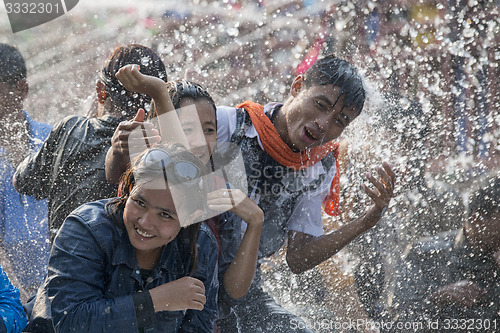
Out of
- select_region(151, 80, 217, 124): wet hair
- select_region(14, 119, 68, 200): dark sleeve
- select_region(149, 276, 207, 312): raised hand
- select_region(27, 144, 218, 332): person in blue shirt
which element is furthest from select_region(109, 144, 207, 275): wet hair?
select_region(14, 119, 68, 200): dark sleeve

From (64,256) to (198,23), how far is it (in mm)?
4213

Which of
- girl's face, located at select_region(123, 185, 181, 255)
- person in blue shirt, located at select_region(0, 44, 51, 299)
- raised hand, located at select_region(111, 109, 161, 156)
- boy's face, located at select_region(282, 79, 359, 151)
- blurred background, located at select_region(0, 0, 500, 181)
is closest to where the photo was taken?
girl's face, located at select_region(123, 185, 181, 255)

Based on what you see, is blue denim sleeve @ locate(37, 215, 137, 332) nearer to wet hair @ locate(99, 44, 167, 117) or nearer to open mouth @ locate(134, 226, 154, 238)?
open mouth @ locate(134, 226, 154, 238)

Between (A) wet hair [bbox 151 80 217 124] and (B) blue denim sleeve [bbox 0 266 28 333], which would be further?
(A) wet hair [bbox 151 80 217 124]

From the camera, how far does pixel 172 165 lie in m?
1.69

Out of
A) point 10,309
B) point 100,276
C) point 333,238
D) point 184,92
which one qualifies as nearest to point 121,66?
point 184,92

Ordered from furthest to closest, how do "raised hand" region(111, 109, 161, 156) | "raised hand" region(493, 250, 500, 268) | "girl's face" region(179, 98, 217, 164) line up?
"raised hand" region(493, 250, 500, 268), "girl's face" region(179, 98, 217, 164), "raised hand" region(111, 109, 161, 156)

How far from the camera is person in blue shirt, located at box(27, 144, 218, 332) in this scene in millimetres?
1567

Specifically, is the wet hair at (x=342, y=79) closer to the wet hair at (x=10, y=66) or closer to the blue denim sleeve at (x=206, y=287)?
the blue denim sleeve at (x=206, y=287)

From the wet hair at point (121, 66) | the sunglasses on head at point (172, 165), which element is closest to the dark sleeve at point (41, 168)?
the wet hair at point (121, 66)

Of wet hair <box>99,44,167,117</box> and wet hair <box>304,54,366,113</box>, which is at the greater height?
wet hair <box>99,44,167,117</box>

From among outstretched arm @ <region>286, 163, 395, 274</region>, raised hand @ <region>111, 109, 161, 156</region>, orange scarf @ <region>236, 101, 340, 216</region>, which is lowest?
outstretched arm @ <region>286, 163, 395, 274</region>

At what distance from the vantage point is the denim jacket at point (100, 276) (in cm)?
156

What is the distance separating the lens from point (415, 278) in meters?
2.73
